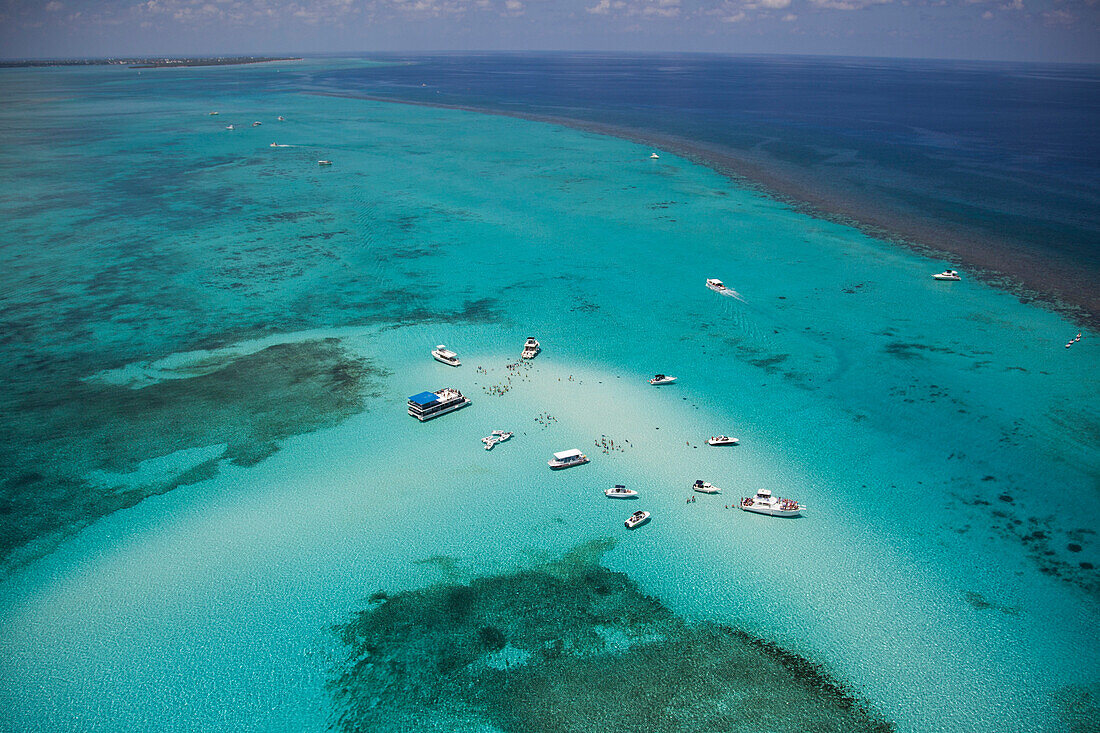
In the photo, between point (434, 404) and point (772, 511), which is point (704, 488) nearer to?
point (772, 511)

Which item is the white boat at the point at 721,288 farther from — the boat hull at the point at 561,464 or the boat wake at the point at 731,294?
the boat hull at the point at 561,464

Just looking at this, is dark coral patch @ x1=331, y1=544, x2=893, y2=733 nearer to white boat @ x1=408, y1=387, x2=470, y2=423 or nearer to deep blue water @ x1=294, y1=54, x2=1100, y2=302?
white boat @ x1=408, y1=387, x2=470, y2=423

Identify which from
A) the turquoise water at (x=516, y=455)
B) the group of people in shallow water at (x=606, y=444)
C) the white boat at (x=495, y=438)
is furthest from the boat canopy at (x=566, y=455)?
the white boat at (x=495, y=438)

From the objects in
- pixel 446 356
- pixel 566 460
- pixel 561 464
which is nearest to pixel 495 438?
pixel 561 464

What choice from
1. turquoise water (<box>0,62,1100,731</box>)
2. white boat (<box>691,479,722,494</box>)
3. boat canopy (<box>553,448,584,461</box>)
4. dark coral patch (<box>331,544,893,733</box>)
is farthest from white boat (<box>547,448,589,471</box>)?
dark coral patch (<box>331,544,893,733</box>)

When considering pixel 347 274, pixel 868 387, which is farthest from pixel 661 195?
pixel 868 387
